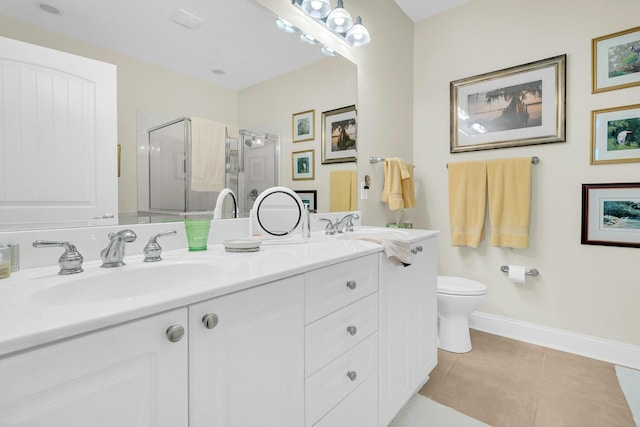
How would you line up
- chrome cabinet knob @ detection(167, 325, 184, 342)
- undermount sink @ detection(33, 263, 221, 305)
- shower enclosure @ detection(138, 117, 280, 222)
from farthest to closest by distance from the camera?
shower enclosure @ detection(138, 117, 280, 222) → undermount sink @ detection(33, 263, 221, 305) → chrome cabinet knob @ detection(167, 325, 184, 342)

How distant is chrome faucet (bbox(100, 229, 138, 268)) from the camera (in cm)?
89

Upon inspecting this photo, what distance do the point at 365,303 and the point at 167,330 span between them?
749 millimetres

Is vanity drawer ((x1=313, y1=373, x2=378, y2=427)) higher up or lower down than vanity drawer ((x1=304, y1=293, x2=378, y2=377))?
lower down

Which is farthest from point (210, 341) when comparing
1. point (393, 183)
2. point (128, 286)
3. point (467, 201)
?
point (467, 201)

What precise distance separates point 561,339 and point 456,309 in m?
0.80

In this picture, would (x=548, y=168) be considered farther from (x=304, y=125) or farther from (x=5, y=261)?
(x=5, y=261)

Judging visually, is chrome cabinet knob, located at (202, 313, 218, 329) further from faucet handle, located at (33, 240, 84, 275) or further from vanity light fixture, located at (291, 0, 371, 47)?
vanity light fixture, located at (291, 0, 371, 47)

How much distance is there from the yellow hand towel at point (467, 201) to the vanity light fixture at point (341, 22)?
1239mm

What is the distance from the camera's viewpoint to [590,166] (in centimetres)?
203

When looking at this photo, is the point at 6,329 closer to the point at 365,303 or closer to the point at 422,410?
the point at 365,303

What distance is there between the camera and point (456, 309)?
2.06m

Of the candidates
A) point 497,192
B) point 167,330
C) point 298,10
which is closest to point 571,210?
point 497,192

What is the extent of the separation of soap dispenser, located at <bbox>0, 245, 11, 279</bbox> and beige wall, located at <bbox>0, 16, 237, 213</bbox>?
12.8 inches

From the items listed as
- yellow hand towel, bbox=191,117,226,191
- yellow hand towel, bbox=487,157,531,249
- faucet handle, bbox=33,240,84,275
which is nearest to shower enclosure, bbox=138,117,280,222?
yellow hand towel, bbox=191,117,226,191
